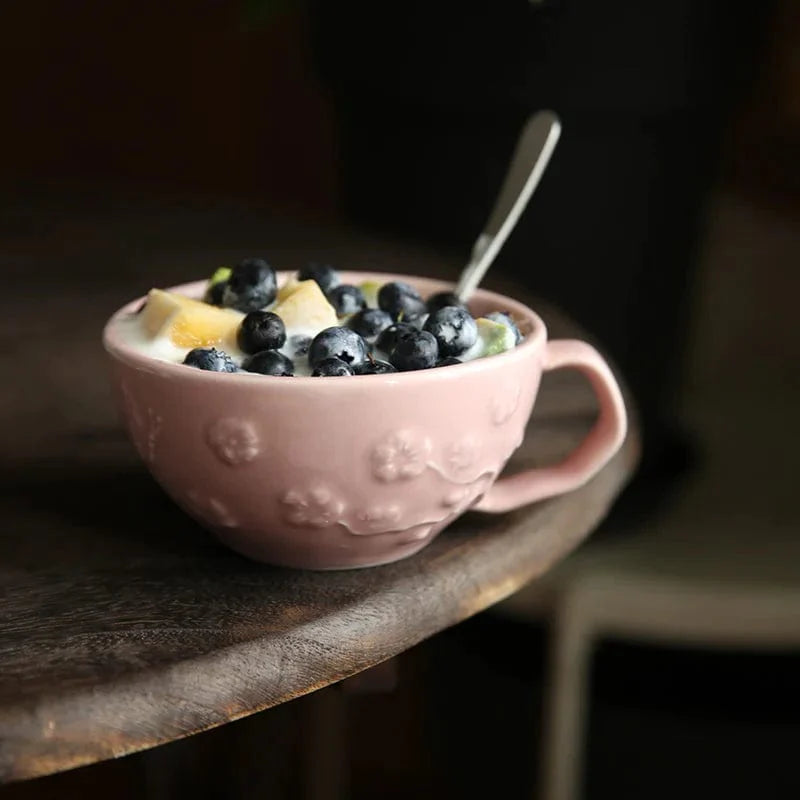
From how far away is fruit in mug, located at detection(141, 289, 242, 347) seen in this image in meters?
0.57

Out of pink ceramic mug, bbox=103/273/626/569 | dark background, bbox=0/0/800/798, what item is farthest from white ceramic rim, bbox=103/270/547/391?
dark background, bbox=0/0/800/798

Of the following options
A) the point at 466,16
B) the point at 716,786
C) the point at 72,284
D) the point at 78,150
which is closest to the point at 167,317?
the point at 72,284

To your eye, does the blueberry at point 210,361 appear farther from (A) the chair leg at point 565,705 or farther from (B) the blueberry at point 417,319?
(A) the chair leg at point 565,705

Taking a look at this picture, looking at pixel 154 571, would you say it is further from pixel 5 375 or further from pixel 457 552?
pixel 5 375

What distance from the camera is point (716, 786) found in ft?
4.62

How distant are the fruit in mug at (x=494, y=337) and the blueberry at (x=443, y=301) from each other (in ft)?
0.14

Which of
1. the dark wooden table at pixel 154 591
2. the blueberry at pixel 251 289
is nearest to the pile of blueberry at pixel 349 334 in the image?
the blueberry at pixel 251 289

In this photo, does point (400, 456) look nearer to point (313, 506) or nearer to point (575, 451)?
point (313, 506)

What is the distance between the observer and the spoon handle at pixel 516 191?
70 centimetres

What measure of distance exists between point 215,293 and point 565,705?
0.80 m

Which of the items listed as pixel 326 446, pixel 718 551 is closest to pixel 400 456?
pixel 326 446

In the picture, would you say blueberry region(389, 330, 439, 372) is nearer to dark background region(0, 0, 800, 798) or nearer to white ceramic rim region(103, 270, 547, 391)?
white ceramic rim region(103, 270, 547, 391)

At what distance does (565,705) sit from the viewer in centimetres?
129

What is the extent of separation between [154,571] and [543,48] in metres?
1.02
